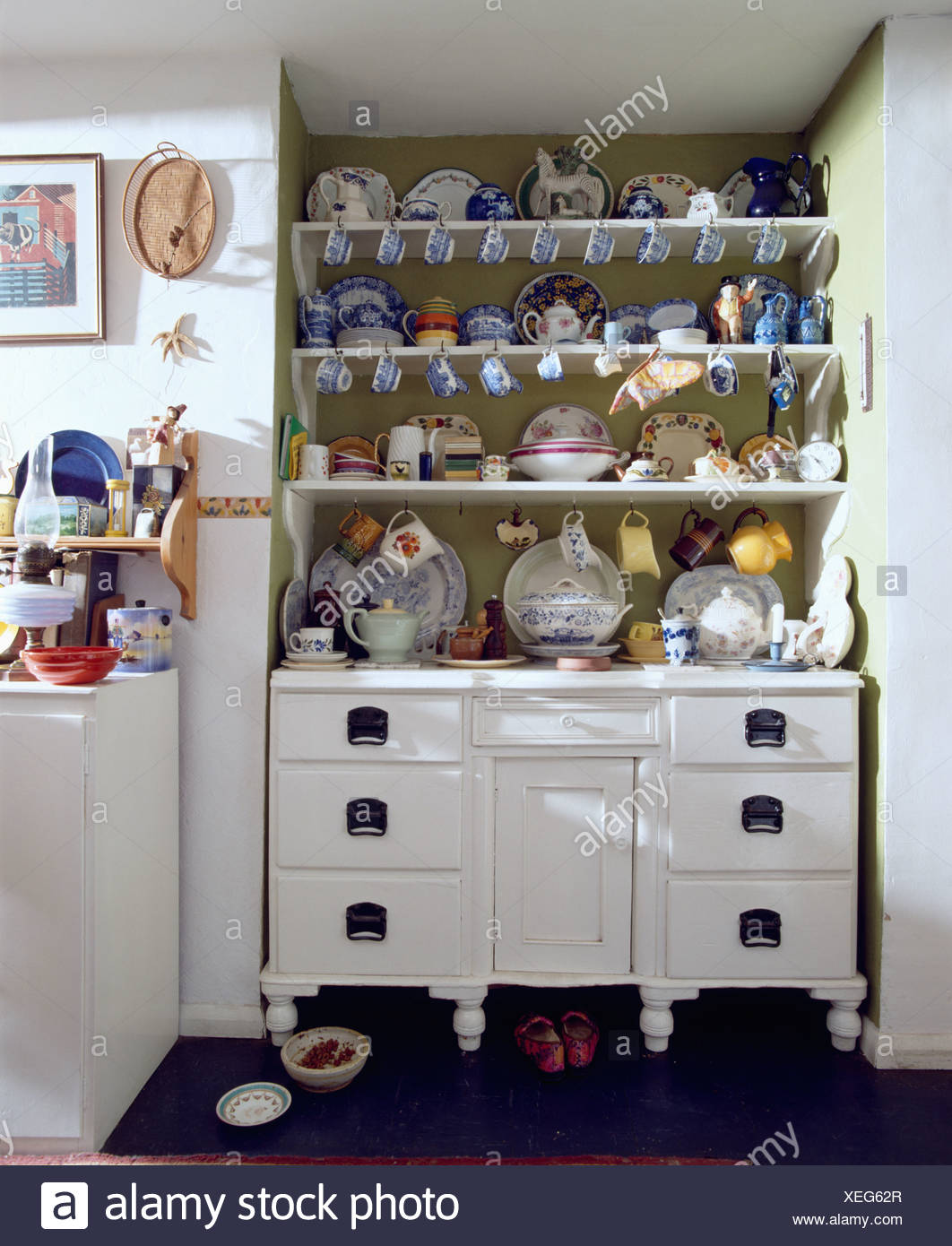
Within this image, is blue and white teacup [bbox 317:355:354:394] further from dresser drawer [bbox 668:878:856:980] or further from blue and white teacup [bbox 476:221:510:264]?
dresser drawer [bbox 668:878:856:980]

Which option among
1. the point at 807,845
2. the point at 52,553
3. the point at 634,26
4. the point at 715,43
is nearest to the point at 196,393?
the point at 52,553

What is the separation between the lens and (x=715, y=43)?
2117 mm

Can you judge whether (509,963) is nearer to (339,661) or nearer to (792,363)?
(339,661)

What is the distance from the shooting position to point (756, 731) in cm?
204

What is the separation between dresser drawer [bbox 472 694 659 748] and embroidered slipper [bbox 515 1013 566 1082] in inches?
28.2

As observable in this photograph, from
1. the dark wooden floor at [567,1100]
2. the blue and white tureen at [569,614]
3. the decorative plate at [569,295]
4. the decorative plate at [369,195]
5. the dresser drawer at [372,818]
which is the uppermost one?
the decorative plate at [369,195]

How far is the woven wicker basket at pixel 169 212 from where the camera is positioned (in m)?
2.14

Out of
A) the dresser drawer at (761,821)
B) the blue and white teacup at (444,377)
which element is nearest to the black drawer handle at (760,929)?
the dresser drawer at (761,821)

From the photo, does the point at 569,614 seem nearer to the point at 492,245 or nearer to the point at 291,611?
the point at 291,611

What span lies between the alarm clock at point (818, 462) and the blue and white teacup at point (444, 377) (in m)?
0.99

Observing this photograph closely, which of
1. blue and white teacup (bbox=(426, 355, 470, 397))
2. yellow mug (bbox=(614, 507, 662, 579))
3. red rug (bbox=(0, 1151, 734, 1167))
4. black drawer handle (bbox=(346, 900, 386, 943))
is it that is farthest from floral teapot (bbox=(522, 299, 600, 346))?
red rug (bbox=(0, 1151, 734, 1167))

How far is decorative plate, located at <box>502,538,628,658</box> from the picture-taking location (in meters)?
2.52

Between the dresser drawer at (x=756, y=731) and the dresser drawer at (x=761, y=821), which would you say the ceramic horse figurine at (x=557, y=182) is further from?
the dresser drawer at (x=761, y=821)

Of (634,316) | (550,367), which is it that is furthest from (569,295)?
(550,367)
